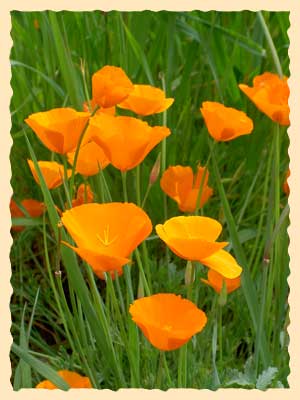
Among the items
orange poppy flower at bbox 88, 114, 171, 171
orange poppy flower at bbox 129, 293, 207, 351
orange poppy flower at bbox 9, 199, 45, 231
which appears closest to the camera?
orange poppy flower at bbox 129, 293, 207, 351

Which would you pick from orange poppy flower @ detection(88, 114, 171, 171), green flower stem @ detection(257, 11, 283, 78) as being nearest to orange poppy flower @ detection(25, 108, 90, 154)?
orange poppy flower @ detection(88, 114, 171, 171)

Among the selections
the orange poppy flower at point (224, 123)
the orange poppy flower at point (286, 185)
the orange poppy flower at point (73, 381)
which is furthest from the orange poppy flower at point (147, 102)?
the orange poppy flower at point (73, 381)

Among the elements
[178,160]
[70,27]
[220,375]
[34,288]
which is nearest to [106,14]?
[70,27]

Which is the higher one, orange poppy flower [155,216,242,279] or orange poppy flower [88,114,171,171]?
orange poppy flower [88,114,171,171]

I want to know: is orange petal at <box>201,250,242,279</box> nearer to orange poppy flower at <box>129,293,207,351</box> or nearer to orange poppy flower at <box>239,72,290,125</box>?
orange poppy flower at <box>129,293,207,351</box>

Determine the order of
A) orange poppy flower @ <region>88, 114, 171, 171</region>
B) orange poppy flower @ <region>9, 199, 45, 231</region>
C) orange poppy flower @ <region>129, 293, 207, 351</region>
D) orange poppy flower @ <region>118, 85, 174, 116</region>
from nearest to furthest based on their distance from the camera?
orange poppy flower @ <region>129, 293, 207, 351</region> < orange poppy flower @ <region>88, 114, 171, 171</region> < orange poppy flower @ <region>118, 85, 174, 116</region> < orange poppy flower @ <region>9, 199, 45, 231</region>

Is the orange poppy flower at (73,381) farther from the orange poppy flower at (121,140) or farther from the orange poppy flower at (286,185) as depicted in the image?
the orange poppy flower at (286,185)

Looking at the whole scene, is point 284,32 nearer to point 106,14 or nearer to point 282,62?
point 282,62
